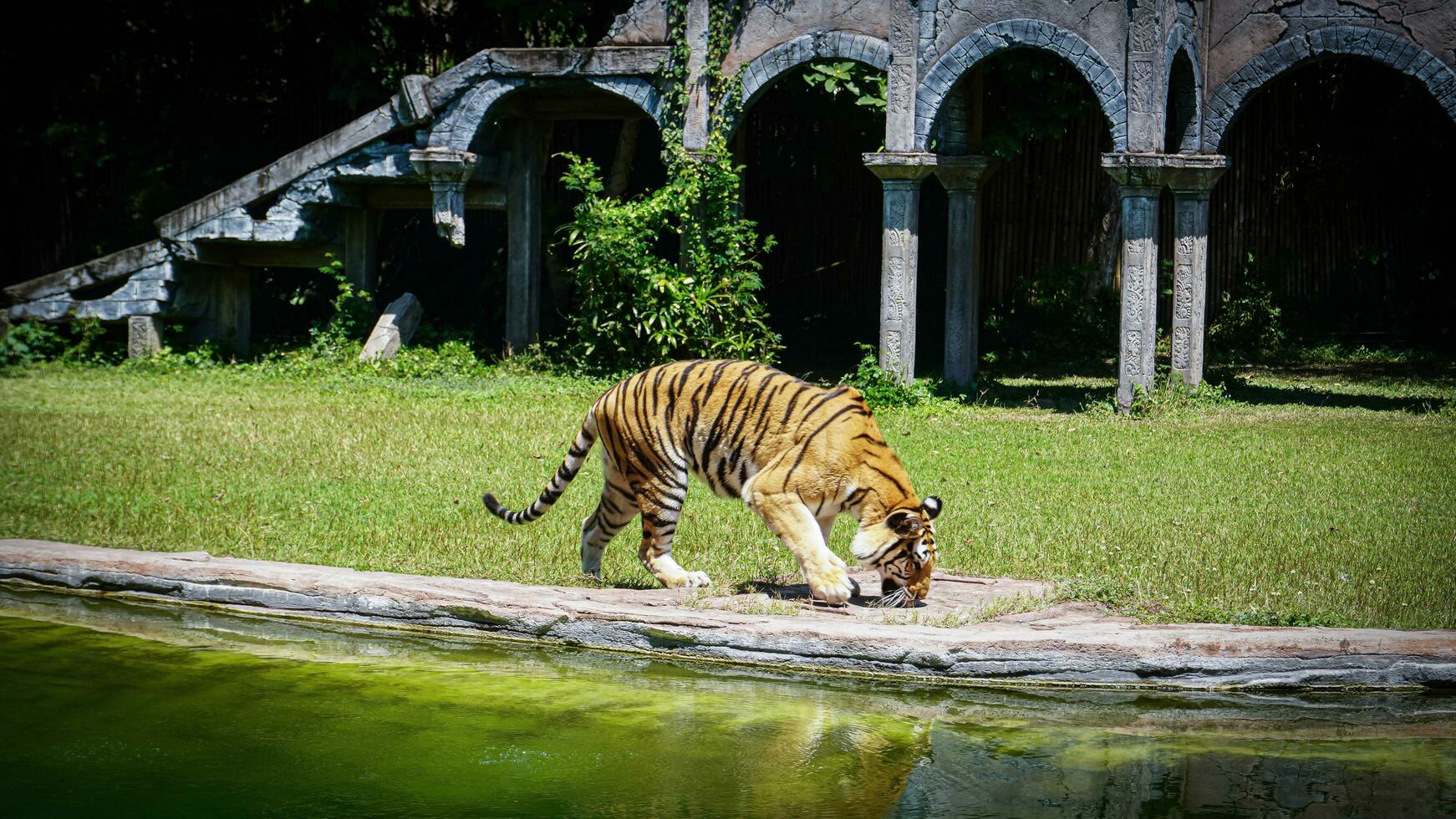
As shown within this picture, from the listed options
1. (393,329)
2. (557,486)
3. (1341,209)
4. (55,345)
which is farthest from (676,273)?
(1341,209)

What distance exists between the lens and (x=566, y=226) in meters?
17.0

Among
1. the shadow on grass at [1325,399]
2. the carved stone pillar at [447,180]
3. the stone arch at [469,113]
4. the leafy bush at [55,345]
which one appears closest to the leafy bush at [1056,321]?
the shadow on grass at [1325,399]

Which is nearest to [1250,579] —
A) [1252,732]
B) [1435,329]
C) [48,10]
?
[1252,732]

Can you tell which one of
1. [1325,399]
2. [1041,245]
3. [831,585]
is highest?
[1041,245]

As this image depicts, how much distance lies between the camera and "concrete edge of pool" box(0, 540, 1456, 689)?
6.08 metres

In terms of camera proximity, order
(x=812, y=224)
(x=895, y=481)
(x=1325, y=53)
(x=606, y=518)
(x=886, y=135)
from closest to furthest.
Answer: (x=895, y=481), (x=606, y=518), (x=1325, y=53), (x=886, y=135), (x=812, y=224)

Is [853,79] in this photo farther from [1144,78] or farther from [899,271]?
[1144,78]

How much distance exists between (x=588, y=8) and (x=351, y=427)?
333 inches

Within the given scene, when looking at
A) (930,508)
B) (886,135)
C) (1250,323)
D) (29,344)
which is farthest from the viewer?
(1250,323)

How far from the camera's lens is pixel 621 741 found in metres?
5.70

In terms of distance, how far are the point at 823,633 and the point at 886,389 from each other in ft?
29.6

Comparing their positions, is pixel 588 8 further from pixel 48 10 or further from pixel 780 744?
pixel 780 744

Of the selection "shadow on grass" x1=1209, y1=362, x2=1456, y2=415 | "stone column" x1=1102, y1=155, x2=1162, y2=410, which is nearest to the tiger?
"stone column" x1=1102, y1=155, x2=1162, y2=410

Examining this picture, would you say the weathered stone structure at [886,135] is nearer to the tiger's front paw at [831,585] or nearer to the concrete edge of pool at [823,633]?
the tiger's front paw at [831,585]
